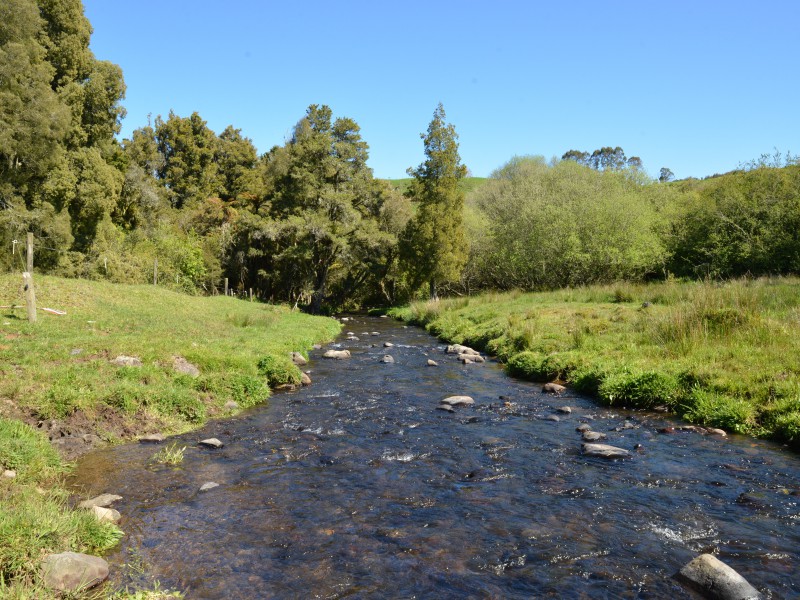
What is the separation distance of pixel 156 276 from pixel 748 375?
3933 cm

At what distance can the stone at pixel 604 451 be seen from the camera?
30.5 feet

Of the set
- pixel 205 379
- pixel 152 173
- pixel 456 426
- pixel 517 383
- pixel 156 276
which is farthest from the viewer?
pixel 152 173

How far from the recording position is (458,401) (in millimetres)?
13414

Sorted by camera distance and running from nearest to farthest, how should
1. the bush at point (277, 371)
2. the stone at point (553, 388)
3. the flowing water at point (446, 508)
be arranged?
the flowing water at point (446, 508)
the stone at point (553, 388)
the bush at point (277, 371)

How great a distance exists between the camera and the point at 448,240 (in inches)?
1730

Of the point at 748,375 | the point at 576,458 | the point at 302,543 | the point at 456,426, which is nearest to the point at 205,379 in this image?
the point at 456,426

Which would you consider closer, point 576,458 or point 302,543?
point 302,543

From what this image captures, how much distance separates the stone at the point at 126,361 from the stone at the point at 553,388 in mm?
11322

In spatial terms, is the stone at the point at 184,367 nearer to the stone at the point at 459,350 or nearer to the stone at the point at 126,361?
the stone at the point at 126,361

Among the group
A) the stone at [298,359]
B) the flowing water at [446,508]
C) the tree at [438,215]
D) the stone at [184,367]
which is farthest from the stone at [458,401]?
the tree at [438,215]

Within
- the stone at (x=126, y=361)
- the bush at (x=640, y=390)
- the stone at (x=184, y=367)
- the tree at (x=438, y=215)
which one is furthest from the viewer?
the tree at (x=438, y=215)

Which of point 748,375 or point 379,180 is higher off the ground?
point 379,180

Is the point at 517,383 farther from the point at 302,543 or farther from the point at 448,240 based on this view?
the point at 448,240

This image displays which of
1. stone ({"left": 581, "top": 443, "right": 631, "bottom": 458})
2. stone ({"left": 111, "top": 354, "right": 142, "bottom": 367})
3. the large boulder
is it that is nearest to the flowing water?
stone ({"left": 581, "top": 443, "right": 631, "bottom": 458})
